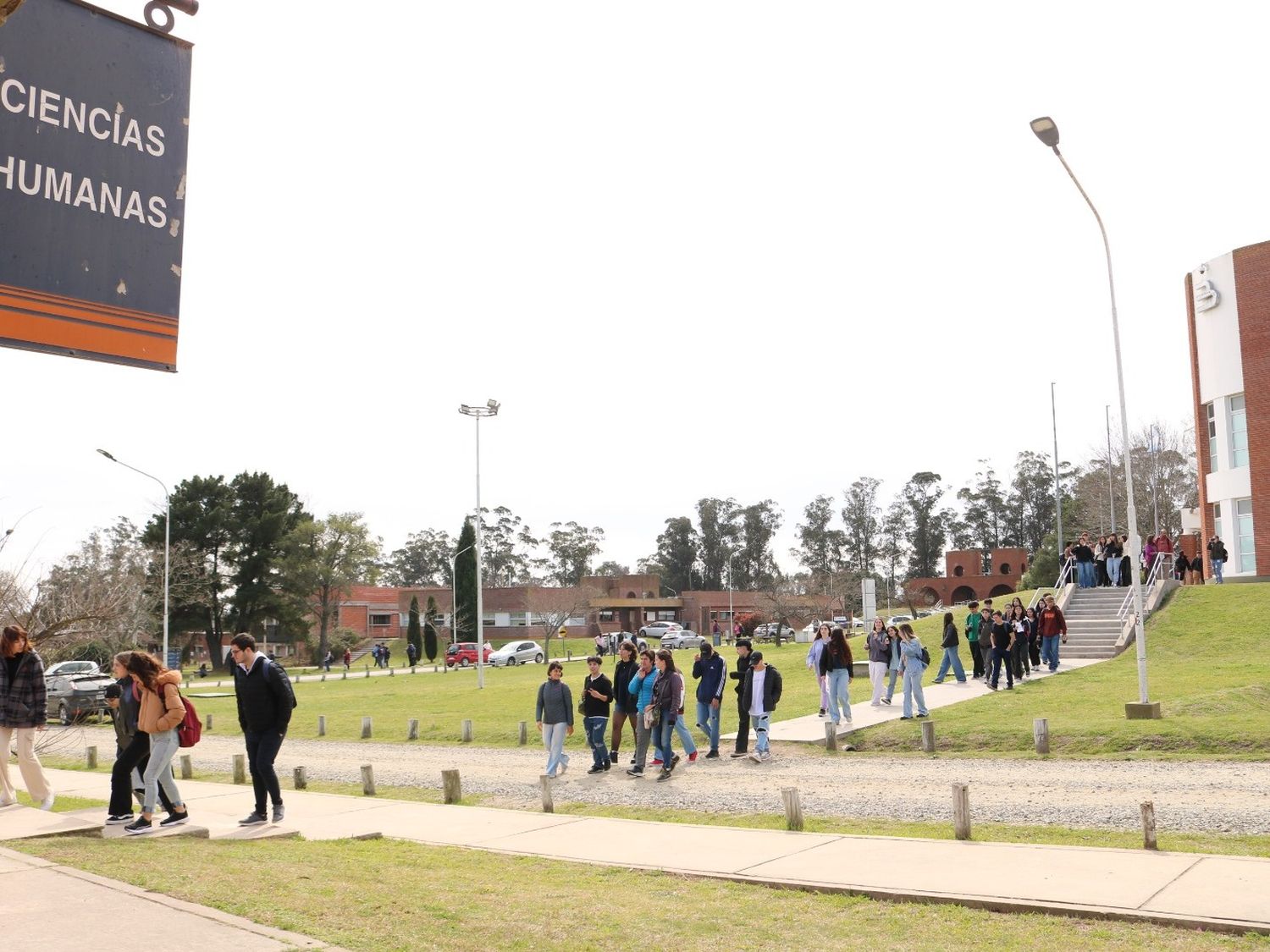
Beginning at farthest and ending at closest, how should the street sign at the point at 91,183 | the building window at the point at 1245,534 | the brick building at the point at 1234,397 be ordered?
the building window at the point at 1245,534
the brick building at the point at 1234,397
the street sign at the point at 91,183

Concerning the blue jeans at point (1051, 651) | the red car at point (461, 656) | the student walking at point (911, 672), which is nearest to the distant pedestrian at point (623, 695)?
the student walking at point (911, 672)

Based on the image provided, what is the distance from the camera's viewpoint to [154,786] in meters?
Result: 9.59

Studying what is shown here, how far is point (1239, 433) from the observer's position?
36781 millimetres

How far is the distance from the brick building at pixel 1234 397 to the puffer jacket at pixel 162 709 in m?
35.2

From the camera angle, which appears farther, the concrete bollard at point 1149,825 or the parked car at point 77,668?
the parked car at point 77,668

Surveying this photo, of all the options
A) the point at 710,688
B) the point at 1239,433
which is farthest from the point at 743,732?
the point at 1239,433

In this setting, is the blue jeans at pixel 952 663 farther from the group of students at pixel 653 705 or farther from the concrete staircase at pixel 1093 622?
the group of students at pixel 653 705

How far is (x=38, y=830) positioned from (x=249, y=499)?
214 feet

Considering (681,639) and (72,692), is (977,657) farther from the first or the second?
(681,639)

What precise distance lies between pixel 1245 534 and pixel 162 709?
3647 centimetres

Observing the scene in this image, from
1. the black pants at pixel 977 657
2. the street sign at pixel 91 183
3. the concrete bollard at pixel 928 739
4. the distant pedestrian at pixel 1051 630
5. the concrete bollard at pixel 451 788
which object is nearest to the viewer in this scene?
the street sign at pixel 91 183

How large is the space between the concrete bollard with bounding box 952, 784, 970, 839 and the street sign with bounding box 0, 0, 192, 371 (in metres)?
7.06

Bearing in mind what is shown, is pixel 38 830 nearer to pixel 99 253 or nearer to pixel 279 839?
pixel 279 839

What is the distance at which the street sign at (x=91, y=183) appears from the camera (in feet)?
17.9
